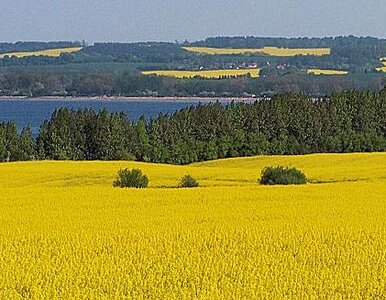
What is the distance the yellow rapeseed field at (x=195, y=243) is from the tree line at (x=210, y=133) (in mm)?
54289

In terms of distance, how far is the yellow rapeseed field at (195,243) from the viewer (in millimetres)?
14125

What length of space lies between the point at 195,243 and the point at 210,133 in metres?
72.0

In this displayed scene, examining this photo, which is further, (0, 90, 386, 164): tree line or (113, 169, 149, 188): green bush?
(0, 90, 386, 164): tree line

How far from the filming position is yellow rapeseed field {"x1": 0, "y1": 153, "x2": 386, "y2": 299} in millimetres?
14125

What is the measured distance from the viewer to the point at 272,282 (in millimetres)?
14328

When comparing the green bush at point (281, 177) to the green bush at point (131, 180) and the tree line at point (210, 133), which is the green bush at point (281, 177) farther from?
the tree line at point (210, 133)

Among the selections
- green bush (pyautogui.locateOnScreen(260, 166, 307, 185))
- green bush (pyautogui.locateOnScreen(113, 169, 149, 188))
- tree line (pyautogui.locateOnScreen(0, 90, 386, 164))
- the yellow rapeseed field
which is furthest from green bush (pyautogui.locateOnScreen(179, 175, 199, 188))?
tree line (pyautogui.locateOnScreen(0, 90, 386, 164))

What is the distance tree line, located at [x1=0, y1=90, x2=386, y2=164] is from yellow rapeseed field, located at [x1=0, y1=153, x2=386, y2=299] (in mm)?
54289

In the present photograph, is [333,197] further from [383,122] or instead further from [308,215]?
[383,122]

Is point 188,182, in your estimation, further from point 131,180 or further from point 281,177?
point 281,177

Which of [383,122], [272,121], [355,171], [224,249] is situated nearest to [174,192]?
[224,249]

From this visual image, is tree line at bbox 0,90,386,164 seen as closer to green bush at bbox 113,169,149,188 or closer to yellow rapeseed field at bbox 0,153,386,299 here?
green bush at bbox 113,169,149,188

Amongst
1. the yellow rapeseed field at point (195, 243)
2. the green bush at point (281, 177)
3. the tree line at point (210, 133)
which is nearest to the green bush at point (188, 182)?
the green bush at point (281, 177)

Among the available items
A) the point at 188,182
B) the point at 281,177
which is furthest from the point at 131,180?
the point at 281,177
